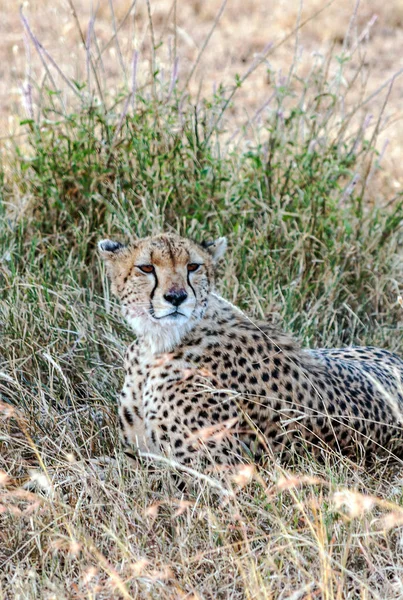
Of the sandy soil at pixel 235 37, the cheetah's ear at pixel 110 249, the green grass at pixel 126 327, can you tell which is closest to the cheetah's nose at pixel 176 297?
the cheetah's ear at pixel 110 249

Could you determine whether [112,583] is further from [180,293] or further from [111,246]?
[111,246]

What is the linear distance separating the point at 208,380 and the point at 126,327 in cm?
83

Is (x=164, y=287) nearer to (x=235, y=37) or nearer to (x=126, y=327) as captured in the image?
(x=126, y=327)

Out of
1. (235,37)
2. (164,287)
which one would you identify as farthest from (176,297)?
(235,37)

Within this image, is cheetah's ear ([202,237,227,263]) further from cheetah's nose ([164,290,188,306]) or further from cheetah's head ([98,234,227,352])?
cheetah's nose ([164,290,188,306])

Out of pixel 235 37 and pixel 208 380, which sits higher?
pixel 208 380

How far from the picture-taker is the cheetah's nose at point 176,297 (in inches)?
106

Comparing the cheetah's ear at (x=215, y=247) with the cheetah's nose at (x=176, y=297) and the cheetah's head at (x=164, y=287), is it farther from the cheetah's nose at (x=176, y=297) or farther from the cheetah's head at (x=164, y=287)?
the cheetah's nose at (x=176, y=297)

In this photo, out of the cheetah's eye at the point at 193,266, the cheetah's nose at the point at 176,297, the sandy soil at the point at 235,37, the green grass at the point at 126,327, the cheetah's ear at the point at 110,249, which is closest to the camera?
the green grass at the point at 126,327

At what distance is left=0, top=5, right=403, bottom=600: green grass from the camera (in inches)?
91.8

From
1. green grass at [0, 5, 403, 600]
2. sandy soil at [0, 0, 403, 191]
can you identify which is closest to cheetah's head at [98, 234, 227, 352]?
green grass at [0, 5, 403, 600]

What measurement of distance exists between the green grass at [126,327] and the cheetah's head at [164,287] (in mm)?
325

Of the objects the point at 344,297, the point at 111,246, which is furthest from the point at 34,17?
the point at 111,246

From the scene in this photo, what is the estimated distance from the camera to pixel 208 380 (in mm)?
2748
